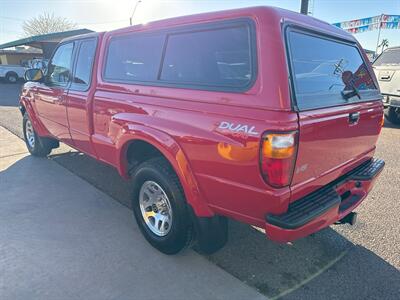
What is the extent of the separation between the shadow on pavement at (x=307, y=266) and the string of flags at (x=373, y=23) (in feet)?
64.2

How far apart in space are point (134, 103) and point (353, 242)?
2.50 meters

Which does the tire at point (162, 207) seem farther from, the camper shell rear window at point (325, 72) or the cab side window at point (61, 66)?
the cab side window at point (61, 66)

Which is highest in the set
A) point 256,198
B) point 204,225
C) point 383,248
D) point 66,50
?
point 66,50

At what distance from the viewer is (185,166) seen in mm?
2371

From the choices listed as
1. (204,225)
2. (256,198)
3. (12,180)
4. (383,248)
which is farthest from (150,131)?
(12,180)

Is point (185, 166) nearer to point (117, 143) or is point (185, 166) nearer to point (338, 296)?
point (117, 143)

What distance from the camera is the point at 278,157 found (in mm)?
1894

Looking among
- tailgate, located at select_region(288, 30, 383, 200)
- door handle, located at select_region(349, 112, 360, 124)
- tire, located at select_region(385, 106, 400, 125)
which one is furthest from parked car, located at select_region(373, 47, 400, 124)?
door handle, located at select_region(349, 112, 360, 124)

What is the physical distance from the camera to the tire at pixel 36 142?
5.30m

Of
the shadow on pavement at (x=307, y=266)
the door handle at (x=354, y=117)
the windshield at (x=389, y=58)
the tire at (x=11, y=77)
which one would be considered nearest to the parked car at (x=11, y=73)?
the tire at (x=11, y=77)

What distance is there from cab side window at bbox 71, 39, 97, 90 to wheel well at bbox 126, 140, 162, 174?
3.52 feet

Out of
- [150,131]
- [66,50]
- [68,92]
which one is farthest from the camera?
[66,50]

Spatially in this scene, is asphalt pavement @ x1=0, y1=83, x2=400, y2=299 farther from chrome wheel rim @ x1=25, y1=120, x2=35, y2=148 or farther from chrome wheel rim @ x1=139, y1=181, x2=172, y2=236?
chrome wheel rim @ x1=25, y1=120, x2=35, y2=148

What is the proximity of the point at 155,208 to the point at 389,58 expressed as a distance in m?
8.65
